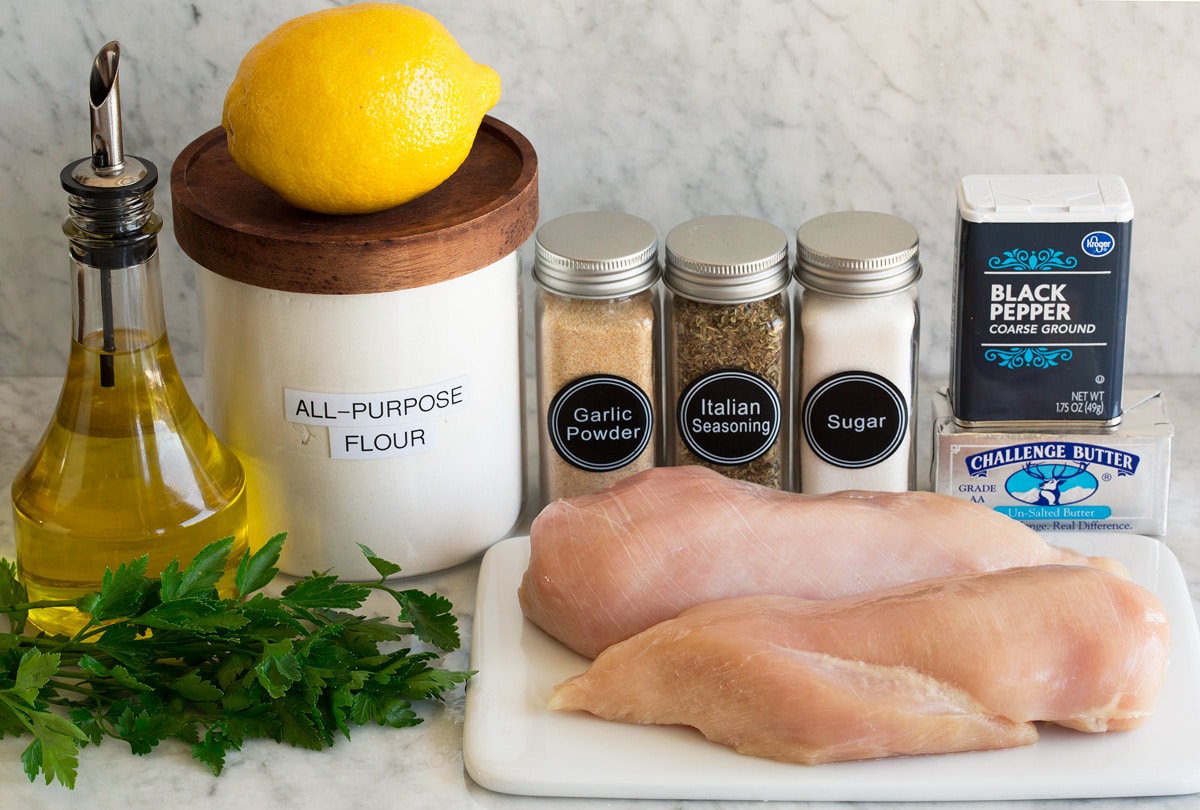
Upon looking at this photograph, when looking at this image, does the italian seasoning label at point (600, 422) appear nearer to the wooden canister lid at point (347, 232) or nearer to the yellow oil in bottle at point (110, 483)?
the wooden canister lid at point (347, 232)

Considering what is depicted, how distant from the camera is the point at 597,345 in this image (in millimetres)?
1154

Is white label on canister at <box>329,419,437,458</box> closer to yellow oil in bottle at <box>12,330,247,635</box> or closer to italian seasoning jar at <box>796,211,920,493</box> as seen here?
yellow oil in bottle at <box>12,330,247,635</box>

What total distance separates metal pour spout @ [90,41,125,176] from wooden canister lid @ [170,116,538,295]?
0.29ft

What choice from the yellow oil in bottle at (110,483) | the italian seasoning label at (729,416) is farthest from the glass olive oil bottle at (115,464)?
the italian seasoning label at (729,416)

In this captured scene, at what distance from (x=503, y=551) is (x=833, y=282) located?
320mm

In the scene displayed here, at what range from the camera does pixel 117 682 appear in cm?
99

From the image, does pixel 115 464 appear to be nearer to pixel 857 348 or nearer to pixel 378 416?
pixel 378 416

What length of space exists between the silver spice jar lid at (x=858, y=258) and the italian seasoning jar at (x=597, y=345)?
117 millimetres

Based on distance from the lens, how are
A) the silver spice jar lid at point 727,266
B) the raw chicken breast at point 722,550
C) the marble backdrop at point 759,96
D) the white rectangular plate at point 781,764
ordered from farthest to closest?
the marble backdrop at point 759,96, the silver spice jar lid at point 727,266, the raw chicken breast at point 722,550, the white rectangular plate at point 781,764

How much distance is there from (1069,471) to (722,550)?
1.03 feet

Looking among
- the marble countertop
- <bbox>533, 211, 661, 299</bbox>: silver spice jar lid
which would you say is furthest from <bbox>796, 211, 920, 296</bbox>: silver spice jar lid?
the marble countertop

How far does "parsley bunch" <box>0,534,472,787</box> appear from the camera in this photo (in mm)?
950

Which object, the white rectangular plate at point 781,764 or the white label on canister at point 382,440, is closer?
the white rectangular plate at point 781,764

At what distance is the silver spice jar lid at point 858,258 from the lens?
114 cm
